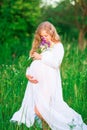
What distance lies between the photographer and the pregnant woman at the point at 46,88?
6125 mm

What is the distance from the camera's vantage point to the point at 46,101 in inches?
245

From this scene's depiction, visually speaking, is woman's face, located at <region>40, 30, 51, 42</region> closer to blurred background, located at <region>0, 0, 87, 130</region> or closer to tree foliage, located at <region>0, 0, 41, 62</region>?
blurred background, located at <region>0, 0, 87, 130</region>

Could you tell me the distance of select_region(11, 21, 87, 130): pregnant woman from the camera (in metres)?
6.12

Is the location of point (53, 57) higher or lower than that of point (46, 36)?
lower

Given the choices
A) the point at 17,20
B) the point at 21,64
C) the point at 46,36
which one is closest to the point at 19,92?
the point at 46,36

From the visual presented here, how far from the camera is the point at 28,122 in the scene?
6.21 m

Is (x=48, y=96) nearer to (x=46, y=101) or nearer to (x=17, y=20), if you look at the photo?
(x=46, y=101)

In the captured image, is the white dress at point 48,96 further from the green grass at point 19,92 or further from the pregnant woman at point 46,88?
the green grass at point 19,92

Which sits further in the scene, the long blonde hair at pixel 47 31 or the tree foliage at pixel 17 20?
the tree foliage at pixel 17 20

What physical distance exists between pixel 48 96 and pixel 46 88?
0.10m

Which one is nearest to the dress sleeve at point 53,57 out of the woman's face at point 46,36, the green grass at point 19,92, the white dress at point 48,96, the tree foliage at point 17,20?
the white dress at point 48,96

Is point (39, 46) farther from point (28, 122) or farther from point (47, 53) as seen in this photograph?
point (28, 122)

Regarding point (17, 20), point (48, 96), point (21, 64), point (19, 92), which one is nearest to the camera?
point (48, 96)

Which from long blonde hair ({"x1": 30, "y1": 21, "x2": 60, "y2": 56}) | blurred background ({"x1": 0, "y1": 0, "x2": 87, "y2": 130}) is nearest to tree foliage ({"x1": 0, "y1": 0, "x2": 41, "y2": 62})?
blurred background ({"x1": 0, "y1": 0, "x2": 87, "y2": 130})
